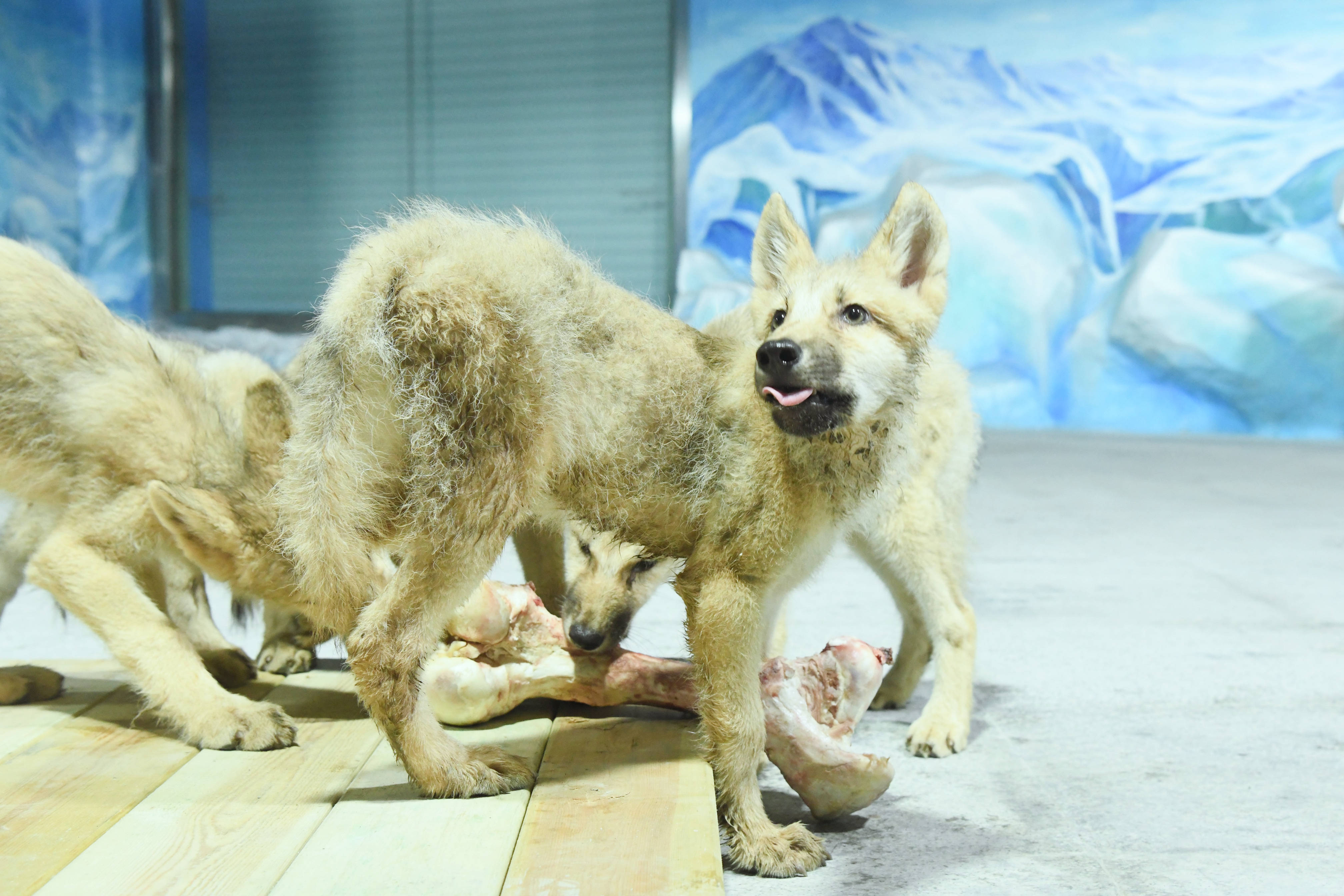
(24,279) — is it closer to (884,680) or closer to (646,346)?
(646,346)

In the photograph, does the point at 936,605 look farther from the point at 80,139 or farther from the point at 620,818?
the point at 80,139

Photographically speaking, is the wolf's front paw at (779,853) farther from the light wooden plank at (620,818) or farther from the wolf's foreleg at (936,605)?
the wolf's foreleg at (936,605)

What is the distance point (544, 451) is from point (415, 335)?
38cm

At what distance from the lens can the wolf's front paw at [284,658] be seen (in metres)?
3.69

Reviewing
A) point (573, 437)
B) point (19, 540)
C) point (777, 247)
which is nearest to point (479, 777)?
point (573, 437)

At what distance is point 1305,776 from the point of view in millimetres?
3230

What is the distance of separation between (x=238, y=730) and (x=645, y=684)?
109 cm

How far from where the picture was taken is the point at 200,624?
3.69m

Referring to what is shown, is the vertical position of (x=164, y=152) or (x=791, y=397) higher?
(x=164, y=152)

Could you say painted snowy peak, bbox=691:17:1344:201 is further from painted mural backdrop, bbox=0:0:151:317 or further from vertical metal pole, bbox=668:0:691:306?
painted mural backdrop, bbox=0:0:151:317

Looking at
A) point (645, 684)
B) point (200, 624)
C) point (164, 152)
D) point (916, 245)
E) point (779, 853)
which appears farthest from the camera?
point (164, 152)

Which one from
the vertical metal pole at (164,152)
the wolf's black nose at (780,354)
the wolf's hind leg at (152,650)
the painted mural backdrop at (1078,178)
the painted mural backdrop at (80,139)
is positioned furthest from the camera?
the vertical metal pole at (164,152)

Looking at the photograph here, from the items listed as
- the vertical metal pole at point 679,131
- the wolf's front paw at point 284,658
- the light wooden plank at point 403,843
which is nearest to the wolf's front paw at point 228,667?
the wolf's front paw at point 284,658

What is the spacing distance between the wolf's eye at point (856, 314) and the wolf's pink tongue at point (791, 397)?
10.9 inches
